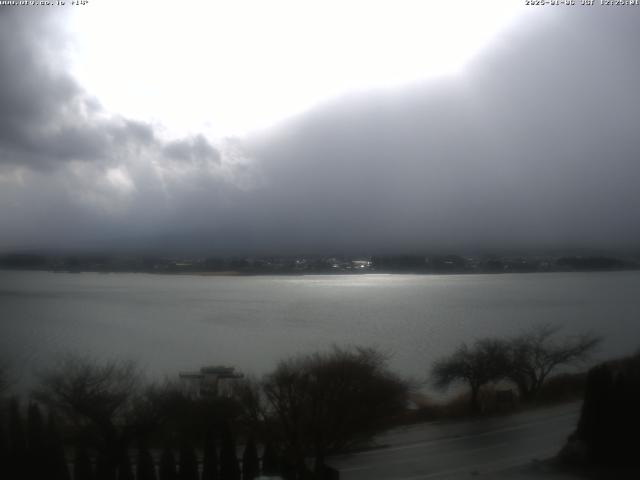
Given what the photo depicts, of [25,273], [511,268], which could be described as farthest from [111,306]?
[511,268]

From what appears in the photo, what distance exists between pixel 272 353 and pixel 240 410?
1502 mm

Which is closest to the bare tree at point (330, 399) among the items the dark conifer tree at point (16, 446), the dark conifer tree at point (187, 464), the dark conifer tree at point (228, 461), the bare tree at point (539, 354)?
the dark conifer tree at point (228, 461)

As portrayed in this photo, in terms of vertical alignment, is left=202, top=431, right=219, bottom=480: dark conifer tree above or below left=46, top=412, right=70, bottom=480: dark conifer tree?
below

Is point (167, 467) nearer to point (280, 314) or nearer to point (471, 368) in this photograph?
point (471, 368)

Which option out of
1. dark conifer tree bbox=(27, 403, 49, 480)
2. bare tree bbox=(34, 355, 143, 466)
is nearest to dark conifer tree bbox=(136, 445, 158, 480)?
bare tree bbox=(34, 355, 143, 466)

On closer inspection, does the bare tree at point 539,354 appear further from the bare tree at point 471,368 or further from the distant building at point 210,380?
the distant building at point 210,380

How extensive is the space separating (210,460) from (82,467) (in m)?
1.15

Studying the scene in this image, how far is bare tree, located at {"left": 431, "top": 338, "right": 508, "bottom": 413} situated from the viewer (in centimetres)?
794

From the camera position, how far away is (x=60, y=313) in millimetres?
8148

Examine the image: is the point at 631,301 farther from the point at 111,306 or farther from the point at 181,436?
the point at 111,306

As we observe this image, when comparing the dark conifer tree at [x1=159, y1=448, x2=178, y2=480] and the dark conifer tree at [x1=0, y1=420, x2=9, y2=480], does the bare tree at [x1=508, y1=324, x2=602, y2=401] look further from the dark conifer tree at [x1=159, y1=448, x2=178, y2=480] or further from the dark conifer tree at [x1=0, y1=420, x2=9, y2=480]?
the dark conifer tree at [x1=0, y1=420, x2=9, y2=480]

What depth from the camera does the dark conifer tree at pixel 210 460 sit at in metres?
5.11

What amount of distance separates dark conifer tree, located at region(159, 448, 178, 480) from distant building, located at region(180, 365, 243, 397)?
4.19 ft

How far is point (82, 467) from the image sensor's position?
480 cm
